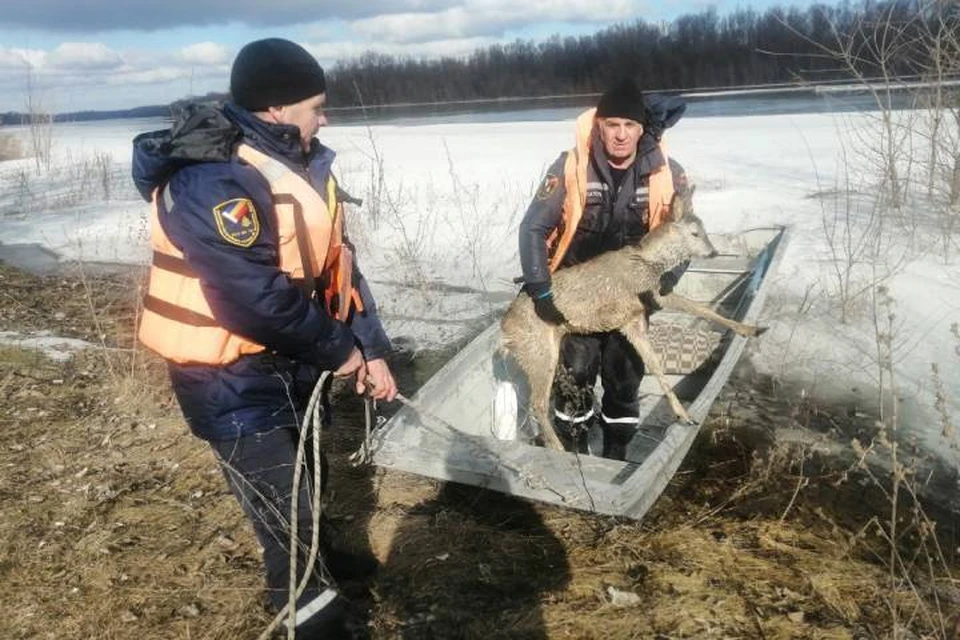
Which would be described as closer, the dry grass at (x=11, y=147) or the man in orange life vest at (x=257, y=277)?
the man in orange life vest at (x=257, y=277)

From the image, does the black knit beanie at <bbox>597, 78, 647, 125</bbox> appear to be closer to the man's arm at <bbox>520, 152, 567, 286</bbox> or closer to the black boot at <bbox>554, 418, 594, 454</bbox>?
the man's arm at <bbox>520, 152, 567, 286</bbox>

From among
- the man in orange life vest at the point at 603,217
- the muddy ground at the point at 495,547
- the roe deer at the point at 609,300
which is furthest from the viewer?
the roe deer at the point at 609,300

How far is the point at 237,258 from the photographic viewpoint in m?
2.24

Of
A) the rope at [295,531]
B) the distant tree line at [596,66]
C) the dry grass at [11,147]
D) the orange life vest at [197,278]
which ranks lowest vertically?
the rope at [295,531]

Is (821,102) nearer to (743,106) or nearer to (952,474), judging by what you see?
(743,106)

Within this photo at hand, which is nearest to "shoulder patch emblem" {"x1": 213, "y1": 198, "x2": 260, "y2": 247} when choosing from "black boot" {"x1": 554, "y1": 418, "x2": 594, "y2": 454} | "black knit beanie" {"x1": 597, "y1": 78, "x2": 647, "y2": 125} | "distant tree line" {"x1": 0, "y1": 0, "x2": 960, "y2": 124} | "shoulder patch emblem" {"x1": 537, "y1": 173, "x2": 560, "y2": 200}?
"shoulder patch emblem" {"x1": 537, "y1": 173, "x2": 560, "y2": 200}

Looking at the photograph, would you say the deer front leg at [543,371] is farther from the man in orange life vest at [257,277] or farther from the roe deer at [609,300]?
the man in orange life vest at [257,277]

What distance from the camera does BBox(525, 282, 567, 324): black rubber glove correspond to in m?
4.11

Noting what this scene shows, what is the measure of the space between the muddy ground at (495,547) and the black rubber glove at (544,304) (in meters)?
1.15

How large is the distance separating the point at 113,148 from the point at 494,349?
28166 millimetres

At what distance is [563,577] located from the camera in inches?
138

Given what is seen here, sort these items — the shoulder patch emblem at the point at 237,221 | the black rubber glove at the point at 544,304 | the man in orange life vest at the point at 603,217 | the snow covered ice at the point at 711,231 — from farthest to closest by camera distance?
the snow covered ice at the point at 711,231 → the black rubber glove at the point at 544,304 → the man in orange life vest at the point at 603,217 → the shoulder patch emblem at the point at 237,221

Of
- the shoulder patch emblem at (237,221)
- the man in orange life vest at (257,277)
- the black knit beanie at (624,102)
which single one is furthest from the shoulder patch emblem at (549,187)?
the shoulder patch emblem at (237,221)

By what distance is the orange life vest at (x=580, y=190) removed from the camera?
398 cm
